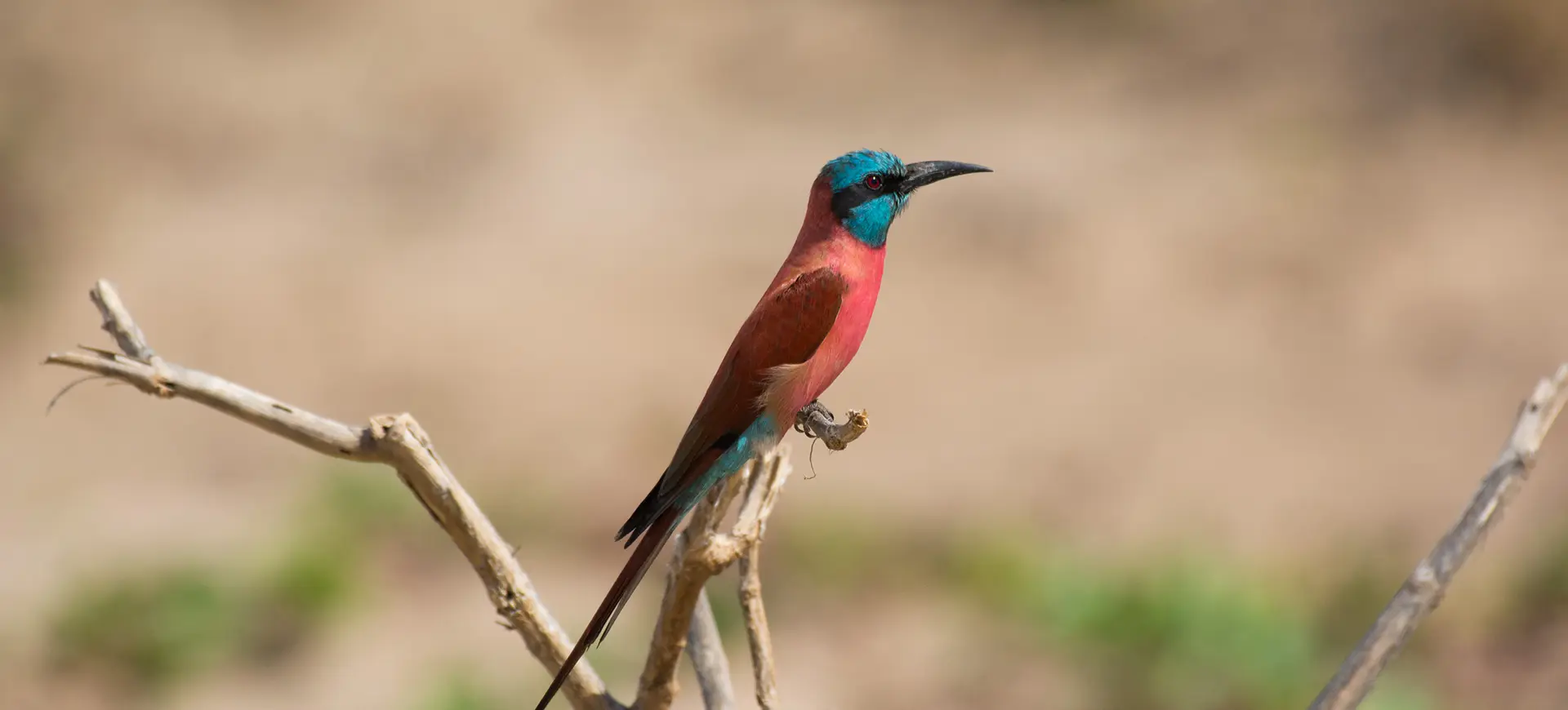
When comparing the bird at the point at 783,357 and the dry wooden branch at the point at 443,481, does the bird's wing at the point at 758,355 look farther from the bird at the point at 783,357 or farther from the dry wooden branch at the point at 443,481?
the dry wooden branch at the point at 443,481

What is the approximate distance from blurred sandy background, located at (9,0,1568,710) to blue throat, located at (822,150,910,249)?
2.92 m

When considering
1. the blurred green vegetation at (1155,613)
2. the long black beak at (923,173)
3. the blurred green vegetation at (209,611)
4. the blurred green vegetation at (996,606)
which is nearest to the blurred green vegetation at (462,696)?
the blurred green vegetation at (996,606)

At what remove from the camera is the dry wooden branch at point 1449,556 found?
1.96 m

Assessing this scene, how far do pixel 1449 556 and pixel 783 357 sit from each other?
3.46 feet

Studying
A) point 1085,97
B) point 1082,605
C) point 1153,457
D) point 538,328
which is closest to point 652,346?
point 538,328

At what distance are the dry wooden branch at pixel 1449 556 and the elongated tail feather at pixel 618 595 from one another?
1.00 metres

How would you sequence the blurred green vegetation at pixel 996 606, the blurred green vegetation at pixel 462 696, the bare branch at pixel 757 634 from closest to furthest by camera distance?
1. the bare branch at pixel 757 634
2. the blurred green vegetation at pixel 462 696
3. the blurred green vegetation at pixel 996 606

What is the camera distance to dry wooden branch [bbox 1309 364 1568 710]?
6.45 ft

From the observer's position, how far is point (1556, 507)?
6.04 m

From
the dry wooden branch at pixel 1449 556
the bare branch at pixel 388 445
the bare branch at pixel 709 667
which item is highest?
the bare branch at pixel 388 445

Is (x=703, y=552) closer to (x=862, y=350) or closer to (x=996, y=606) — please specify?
(x=996, y=606)

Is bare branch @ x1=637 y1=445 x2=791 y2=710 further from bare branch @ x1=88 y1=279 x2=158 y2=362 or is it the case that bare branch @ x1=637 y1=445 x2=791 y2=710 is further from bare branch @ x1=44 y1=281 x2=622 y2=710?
bare branch @ x1=88 y1=279 x2=158 y2=362

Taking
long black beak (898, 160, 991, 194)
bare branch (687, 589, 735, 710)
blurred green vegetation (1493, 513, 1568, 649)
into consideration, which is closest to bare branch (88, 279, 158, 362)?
bare branch (687, 589, 735, 710)

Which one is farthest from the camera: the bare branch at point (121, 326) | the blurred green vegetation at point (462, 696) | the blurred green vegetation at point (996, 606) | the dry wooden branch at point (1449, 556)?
the blurred green vegetation at point (996, 606)
